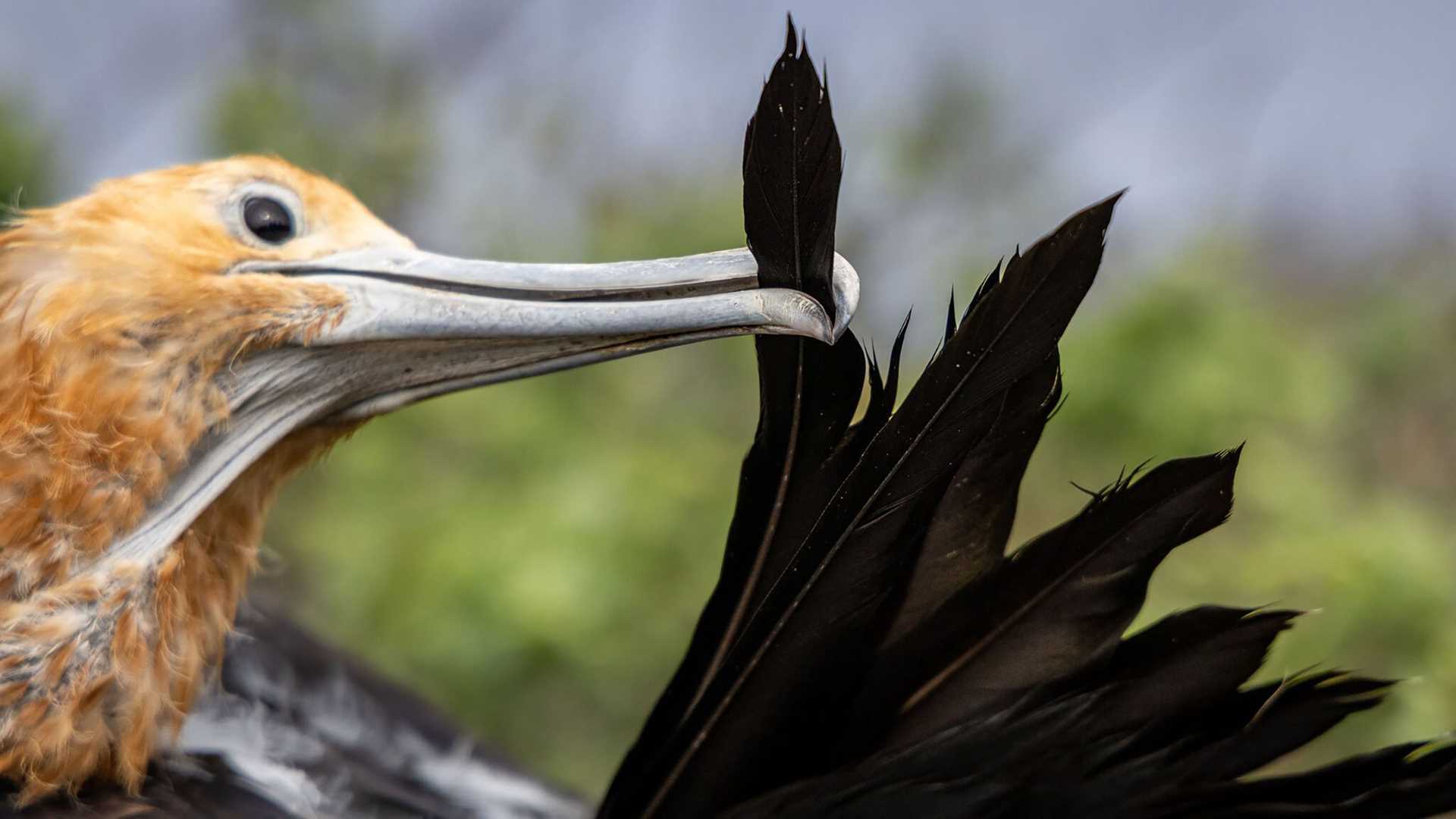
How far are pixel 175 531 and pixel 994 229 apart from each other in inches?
130

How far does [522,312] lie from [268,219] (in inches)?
13.7

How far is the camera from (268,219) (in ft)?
4.90

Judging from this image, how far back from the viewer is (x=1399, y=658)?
2717 mm

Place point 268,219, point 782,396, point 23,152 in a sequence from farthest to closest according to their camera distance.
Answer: point 23,152, point 268,219, point 782,396

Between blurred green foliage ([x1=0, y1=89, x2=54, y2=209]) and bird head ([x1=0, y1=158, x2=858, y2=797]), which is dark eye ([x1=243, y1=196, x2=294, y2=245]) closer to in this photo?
bird head ([x1=0, y1=158, x2=858, y2=797])

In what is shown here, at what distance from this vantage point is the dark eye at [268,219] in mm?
1488

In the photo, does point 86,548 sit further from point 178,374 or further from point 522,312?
point 522,312

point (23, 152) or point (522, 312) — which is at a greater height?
point (23, 152)

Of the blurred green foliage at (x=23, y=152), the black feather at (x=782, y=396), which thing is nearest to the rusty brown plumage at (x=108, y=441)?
the black feather at (x=782, y=396)

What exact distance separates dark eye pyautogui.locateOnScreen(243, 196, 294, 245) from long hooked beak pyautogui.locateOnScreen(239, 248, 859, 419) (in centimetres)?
4

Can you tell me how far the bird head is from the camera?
1320mm

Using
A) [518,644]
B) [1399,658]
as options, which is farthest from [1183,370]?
[518,644]

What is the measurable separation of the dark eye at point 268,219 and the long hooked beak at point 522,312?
0.04 metres

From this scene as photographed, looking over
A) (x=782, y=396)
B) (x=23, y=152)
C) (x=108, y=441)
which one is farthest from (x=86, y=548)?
(x=23, y=152)
